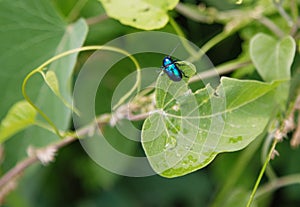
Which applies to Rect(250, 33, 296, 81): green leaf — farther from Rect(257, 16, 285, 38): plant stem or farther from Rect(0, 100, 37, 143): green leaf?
Rect(0, 100, 37, 143): green leaf

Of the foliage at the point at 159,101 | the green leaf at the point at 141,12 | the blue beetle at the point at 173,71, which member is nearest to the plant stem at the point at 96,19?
the foliage at the point at 159,101

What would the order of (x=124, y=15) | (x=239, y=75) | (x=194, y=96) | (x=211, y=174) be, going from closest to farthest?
(x=194, y=96)
(x=124, y=15)
(x=239, y=75)
(x=211, y=174)

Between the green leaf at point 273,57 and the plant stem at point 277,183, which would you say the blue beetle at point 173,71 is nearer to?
the green leaf at point 273,57

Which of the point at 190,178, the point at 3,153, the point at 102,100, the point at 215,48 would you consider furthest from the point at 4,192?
the point at 190,178

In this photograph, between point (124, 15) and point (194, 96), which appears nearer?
point (194, 96)

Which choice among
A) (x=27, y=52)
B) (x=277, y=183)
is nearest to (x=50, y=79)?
(x=27, y=52)

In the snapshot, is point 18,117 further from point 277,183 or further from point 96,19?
point 277,183

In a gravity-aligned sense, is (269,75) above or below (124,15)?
below

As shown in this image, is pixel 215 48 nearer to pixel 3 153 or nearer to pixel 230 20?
pixel 230 20
